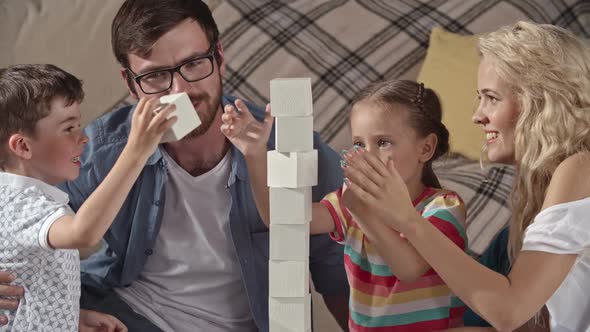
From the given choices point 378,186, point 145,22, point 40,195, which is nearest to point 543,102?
point 378,186

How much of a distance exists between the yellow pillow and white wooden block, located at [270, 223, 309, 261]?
3.90ft

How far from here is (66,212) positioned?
1.37 m

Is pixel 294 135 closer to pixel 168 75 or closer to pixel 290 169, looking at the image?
pixel 290 169

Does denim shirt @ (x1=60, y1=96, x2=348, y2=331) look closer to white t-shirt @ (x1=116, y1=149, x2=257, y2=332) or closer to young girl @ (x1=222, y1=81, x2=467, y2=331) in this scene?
white t-shirt @ (x1=116, y1=149, x2=257, y2=332)

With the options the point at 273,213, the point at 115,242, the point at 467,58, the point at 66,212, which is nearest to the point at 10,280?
the point at 66,212

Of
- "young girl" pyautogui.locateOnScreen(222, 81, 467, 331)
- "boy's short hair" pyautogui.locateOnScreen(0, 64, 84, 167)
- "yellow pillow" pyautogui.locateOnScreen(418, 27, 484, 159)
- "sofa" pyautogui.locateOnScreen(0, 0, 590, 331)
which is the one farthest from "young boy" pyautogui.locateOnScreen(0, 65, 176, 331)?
"yellow pillow" pyautogui.locateOnScreen(418, 27, 484, 159)

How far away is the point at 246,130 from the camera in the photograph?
1.31m

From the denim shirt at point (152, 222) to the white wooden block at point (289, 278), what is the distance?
50 cm

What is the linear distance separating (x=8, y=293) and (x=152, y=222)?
35cm

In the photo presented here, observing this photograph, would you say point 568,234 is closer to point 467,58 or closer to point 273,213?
point 273,213

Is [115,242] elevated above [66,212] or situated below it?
below

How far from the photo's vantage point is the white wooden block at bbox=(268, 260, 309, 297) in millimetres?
1157

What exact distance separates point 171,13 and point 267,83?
2.99 feet

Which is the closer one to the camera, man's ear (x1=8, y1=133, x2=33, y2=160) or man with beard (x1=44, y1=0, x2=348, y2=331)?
man's ear (x1=8, y1=133, x2=33, y2=160)
